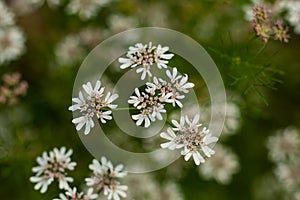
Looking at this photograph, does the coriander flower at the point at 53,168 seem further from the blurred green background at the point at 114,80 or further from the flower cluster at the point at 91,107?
the blurred green background at the point at 114,80

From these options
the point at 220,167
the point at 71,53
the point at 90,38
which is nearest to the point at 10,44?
the point at 71,53

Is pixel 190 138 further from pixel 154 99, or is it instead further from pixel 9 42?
pixel 9 42

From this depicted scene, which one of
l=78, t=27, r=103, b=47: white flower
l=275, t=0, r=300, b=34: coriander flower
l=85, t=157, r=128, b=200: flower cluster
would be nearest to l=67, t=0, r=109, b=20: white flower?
l=78, t=27, r=103, b=47: white flower

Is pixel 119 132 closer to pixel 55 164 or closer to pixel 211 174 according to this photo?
pixel 211 174

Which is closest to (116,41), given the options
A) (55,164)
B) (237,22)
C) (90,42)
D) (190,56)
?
(90,42)

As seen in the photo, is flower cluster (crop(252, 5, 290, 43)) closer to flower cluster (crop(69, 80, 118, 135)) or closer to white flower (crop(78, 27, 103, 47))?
flower cluster (crop(69, 80, 118, 135))

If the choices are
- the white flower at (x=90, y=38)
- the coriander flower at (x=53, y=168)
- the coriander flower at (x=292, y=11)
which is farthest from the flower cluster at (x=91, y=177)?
the coriander flower at (x=292, y=11)

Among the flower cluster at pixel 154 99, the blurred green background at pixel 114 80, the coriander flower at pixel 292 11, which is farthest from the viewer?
the blurred green background at pixel 114 80
